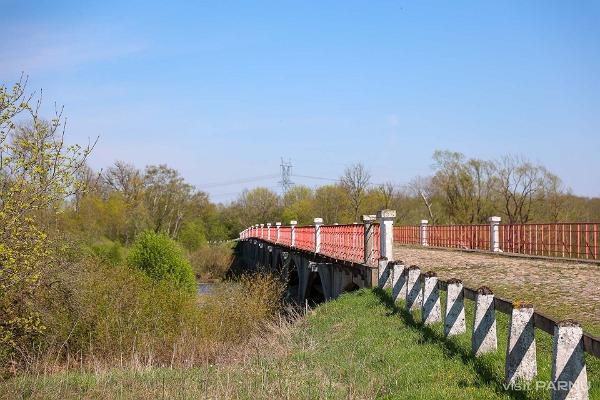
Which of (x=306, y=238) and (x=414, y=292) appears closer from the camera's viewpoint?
(x=414, y=292)

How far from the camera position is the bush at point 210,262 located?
177 feet

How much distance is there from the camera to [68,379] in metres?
9.04

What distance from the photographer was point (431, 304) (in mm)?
8742

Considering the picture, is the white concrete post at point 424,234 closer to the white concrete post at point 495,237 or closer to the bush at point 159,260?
the white concrete post at point 495,237

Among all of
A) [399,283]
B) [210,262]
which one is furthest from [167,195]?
[399,283]

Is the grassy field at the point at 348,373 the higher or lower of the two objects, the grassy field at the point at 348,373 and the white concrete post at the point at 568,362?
the lower

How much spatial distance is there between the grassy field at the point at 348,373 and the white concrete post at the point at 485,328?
126 millimetres

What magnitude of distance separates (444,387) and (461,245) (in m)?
20.7

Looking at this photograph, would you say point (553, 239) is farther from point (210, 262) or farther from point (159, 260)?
point (210, 262)

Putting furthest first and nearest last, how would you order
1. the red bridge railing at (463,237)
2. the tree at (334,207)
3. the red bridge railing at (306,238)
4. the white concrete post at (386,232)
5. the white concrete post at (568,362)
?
the tree at (334,207), the red bridge railing at (463,237), the red bridge railing at (306,238), the white concrete post at (386,232), the white concrete post at (568,362)

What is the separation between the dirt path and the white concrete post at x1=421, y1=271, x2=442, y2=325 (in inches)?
54.1

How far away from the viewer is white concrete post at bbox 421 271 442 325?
871cm

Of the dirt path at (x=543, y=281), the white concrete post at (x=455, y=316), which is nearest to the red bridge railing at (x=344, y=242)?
the dirt path at (x=543, y=281)

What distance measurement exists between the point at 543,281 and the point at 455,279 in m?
4.46
